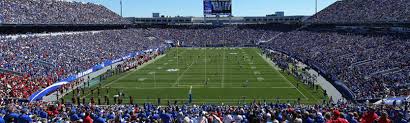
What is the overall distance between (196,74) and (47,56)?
14.0 m

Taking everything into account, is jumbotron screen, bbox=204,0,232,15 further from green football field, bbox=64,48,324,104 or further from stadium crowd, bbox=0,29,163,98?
green football field, bbox=64,48,324,104

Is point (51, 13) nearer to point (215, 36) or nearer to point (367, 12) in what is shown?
point (367, 12)

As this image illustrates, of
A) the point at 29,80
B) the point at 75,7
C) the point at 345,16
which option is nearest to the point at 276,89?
the point at 29,80

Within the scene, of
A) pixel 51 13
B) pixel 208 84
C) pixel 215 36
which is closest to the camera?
pixel 208 84

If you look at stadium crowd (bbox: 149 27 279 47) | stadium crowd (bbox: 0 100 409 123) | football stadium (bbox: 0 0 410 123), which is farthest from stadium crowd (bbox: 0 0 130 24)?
stadium crowd (bbox: 0 100 409 123)

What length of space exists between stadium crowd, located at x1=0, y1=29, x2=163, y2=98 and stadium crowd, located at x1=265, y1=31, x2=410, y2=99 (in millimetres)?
21942

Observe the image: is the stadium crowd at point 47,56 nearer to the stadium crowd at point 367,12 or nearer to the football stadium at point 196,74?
the football stadium at point 196,74

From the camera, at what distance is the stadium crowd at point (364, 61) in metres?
34.2

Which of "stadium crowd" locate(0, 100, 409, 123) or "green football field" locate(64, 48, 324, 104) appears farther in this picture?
"green football field" locate(64, 48, 324, 104)

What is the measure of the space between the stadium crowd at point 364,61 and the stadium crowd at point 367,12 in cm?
356

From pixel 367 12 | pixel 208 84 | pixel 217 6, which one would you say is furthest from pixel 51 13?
pixel 367 12

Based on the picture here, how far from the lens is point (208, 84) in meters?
42.4

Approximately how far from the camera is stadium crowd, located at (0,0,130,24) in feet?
185

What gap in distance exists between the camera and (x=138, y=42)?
85000 millimetres
